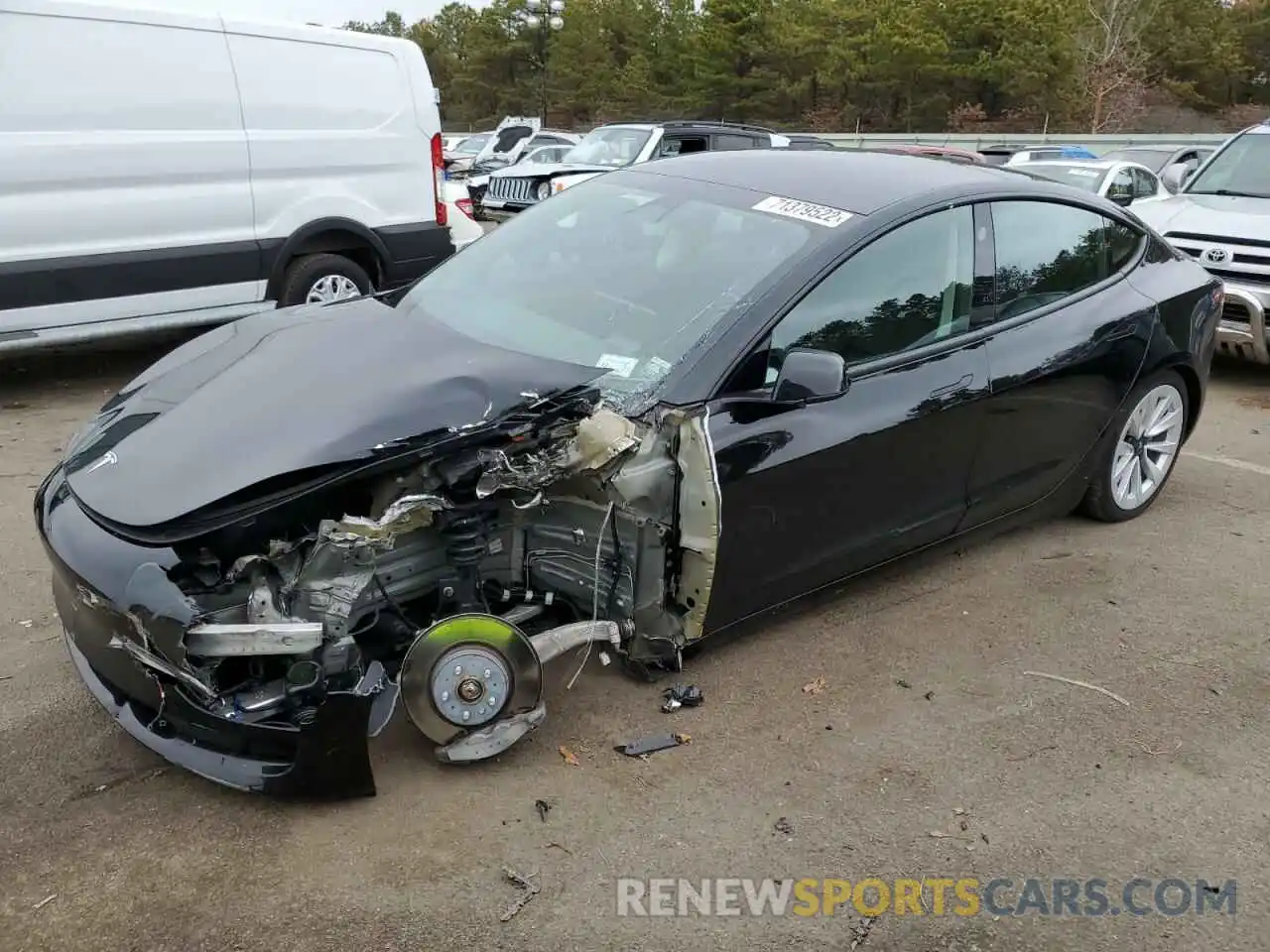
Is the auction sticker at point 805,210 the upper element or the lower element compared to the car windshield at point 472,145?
upper

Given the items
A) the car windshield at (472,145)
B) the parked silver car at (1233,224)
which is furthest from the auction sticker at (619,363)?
the car windshield at (472,145)

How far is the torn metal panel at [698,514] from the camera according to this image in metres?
2.83

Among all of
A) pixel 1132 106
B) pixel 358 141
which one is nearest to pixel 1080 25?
pixel 1132 106

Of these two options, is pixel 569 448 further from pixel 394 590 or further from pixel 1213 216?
pixel 1213 216

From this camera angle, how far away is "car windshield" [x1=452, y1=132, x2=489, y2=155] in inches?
1237

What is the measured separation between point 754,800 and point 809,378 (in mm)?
1181

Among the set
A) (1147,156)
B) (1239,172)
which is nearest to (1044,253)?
(1239,172)

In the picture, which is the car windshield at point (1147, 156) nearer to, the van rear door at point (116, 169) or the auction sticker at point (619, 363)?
the van rear door at point (116, 169)

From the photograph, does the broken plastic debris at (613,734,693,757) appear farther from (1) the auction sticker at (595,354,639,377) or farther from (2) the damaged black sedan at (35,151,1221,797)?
(1) the auction sticker at (595,354,639,377)

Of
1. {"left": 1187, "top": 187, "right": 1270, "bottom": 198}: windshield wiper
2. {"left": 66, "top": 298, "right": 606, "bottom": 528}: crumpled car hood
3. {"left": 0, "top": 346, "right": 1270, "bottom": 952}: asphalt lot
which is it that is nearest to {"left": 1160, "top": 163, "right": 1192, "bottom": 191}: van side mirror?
{"left": 1187, "top": 187, "right": 1270, "bottom": 198}: windshield wiper

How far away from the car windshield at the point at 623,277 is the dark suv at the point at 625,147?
8984mm

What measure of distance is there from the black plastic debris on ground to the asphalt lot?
1.3 inches

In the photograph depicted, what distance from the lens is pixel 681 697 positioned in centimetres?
312

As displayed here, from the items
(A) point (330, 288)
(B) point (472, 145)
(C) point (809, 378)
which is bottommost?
(B) point (472, 145)
